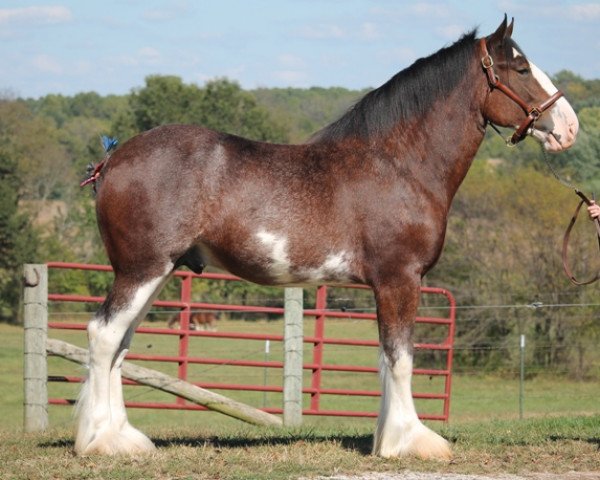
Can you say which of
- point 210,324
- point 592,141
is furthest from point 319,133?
point 210,324

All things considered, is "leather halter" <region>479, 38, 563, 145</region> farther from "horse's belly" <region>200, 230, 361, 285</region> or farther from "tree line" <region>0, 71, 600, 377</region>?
"horse's belly" <region>200, 230, 361, 285</region>

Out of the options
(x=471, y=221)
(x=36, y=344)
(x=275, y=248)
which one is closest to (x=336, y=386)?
(x=471, y=221)

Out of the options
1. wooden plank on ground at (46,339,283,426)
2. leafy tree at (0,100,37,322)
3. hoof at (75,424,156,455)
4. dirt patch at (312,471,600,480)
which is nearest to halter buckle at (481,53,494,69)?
dirt patch at (312,471,600,480)

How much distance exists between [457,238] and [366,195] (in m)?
21.9

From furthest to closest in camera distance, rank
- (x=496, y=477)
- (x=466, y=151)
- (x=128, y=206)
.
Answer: (x=466, y=151), (x=128, y=206), (x=496, y=477)

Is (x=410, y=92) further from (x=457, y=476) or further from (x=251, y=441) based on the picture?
(x=251, y=441)

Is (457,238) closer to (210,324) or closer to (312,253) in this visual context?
(210,324)

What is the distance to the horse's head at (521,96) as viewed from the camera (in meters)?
7.17

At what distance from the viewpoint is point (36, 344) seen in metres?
9.62

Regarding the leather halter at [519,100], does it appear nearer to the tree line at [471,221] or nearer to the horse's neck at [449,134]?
the horse's neck at [449,134]

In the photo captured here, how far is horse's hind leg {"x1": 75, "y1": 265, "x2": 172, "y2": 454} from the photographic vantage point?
680cm

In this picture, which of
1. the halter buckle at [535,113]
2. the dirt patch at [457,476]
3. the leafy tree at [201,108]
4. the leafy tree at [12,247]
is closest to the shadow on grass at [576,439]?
the dirt patch at [457,476]

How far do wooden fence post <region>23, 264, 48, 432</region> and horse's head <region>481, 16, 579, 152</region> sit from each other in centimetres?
469

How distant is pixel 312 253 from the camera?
22.5 ft
